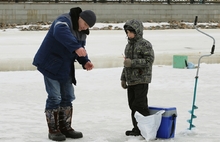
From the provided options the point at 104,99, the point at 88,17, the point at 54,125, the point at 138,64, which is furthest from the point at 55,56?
the point at 104,99

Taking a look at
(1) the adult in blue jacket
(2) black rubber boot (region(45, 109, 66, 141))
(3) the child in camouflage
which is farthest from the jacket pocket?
(3) the child in camouflage

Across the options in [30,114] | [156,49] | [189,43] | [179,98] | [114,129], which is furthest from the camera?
[189,43]

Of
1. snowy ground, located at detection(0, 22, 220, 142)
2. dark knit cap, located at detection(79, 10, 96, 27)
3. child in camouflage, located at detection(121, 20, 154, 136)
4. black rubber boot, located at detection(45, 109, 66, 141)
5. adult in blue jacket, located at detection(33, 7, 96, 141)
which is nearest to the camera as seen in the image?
adult in blue jacket, located at detection(33, 7, 96, 141)

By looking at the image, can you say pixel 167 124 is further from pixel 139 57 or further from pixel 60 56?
pixel 60 56

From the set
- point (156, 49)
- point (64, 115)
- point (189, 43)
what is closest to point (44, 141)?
point (64, 115)

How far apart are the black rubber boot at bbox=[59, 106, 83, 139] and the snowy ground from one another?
0.27 feet

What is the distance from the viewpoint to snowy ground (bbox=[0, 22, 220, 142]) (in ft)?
22.4

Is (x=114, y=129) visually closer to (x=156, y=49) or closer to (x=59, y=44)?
(x=59, y=44)

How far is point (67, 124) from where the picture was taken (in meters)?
6.59

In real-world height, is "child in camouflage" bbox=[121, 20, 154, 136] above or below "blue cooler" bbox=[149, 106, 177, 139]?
above

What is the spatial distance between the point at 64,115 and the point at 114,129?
2.52ft

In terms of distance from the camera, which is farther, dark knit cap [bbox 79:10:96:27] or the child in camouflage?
the child in camouflage

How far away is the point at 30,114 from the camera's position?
7867mm

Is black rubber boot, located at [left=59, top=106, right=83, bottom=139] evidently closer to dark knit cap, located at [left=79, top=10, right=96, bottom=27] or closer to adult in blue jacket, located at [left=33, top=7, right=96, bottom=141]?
adult in blue jacket, located at [left=33, top=7, right=96, bottom=141]
